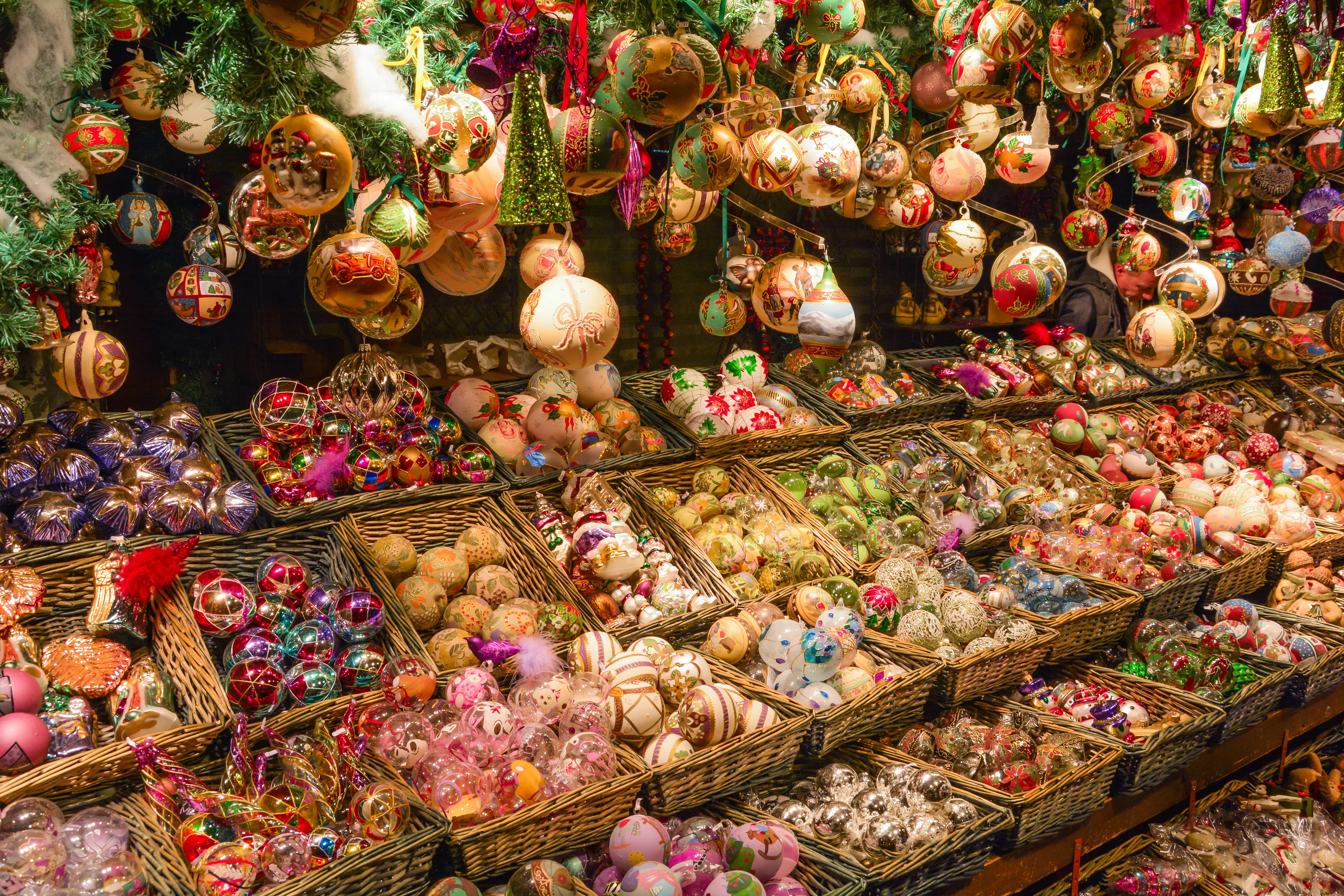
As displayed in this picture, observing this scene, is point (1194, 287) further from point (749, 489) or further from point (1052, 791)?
point (1052, 791)

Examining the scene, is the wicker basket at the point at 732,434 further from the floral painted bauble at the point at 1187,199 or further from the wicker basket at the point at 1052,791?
the floral painted bauble at the point at 1187,199

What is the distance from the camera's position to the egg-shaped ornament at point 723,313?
9.70ft

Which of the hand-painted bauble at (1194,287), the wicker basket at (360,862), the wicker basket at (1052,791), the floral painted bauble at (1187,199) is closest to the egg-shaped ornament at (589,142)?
the wicker basket at (360,862)

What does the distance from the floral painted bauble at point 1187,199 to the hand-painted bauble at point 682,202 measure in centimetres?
209

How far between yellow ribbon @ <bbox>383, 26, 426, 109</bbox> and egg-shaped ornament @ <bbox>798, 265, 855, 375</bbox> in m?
1.03

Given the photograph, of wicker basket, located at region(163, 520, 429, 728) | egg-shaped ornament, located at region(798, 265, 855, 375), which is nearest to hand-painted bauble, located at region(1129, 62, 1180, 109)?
egg-shaped ornament, located at region(798, 265, 855, 375)

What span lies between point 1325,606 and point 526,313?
2.95m

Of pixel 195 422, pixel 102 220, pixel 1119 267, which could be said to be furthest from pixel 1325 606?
pixel 102 220

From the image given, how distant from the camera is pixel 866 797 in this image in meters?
2.29

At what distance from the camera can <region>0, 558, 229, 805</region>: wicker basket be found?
1746 mm

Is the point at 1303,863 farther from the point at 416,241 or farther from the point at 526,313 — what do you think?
the point at 416,241

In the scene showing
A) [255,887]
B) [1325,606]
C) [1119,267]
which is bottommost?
[1325,606]

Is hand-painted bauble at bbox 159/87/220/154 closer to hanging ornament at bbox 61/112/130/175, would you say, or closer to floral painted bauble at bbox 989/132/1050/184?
hanging ornament at bbox 61/112/130/175

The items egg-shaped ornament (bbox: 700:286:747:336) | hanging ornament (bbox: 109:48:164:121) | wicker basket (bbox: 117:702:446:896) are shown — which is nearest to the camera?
wicker basket (bbox: 117:702:446:896)
